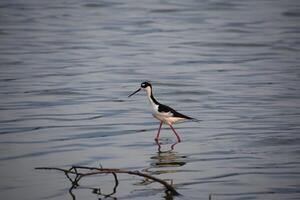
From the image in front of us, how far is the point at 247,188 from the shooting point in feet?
35.2

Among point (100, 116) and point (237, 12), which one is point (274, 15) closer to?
point (237, 12)

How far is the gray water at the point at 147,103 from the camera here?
11.4 m

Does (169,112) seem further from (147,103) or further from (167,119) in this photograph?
(147,103)

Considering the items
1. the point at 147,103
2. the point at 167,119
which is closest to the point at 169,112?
the point at 167,119

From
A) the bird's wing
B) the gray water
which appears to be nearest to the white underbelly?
the bird's wing

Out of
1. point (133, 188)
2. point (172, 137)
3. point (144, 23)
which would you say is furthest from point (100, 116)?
point (144, 23)

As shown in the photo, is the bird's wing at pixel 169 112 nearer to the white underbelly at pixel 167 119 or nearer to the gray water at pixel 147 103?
the white underbelly at pixel 167 119

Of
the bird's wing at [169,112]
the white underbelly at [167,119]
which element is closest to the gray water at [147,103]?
the white underbelly at [167,119]

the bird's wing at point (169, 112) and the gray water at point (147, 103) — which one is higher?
the bird's wing at point (169, 112)

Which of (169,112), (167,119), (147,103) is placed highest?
(169,112)

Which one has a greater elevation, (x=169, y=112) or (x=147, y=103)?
(x=169, y=112)

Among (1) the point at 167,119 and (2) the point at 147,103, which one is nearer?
(1) the point at 167,119

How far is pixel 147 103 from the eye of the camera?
18.8 meters

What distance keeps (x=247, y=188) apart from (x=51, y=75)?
43.4 ft
